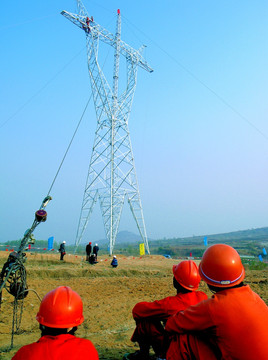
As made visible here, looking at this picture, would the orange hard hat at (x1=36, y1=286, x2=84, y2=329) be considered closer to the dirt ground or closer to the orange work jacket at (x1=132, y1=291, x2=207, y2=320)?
the orange work jacket at (x1=132, y1=291, x2=207, y2=320)

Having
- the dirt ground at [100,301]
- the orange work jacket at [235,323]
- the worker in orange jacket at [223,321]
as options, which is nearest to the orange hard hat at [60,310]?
the worker in orange jacket at [223,321]

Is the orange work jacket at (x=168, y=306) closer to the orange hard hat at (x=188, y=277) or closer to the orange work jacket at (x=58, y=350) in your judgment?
the orange hard hat at (x=188, y=277)

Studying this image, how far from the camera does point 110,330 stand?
5516mm

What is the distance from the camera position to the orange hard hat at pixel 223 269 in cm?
229

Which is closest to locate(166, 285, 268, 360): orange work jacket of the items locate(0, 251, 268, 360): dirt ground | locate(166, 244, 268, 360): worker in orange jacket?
locate(166, 244, 268, 360): worker in orange jacket

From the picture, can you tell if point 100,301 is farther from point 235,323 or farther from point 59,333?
point 235,323

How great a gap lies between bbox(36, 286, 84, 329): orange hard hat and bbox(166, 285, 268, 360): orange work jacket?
3.28 ft

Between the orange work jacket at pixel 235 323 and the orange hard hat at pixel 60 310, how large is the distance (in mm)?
998

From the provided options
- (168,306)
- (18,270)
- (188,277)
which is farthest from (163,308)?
(18,270)

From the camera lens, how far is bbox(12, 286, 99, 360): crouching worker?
77.7 inches

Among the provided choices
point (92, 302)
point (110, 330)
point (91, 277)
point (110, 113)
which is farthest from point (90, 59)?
point (110, 330)

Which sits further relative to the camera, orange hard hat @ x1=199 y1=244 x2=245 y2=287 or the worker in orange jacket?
orange hard hat @ x1=199 y1=244 x2=245 y2=287

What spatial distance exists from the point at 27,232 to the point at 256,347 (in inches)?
169

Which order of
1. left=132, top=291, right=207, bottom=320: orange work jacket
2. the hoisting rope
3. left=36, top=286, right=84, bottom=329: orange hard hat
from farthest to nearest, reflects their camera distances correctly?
the hoisting rope → left=132, top=291, right=207, bottom=320: orange work jacket → left=36, top=286, right=84, bottom=329: orange hard hat
